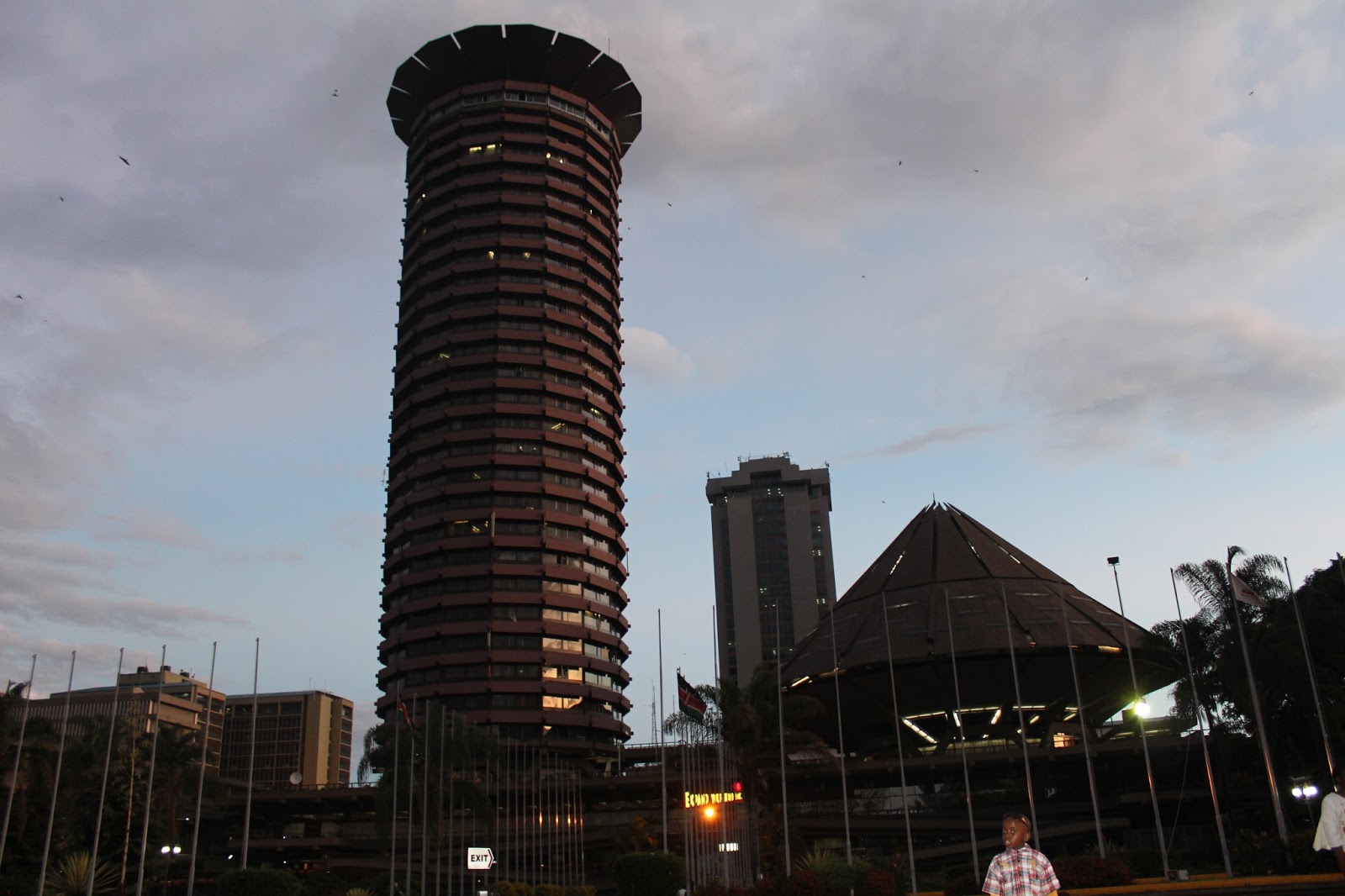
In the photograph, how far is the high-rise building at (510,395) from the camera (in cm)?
11281

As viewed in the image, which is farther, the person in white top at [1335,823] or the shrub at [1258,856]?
the shrub at [1258,856]

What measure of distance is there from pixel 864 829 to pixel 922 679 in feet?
39.3

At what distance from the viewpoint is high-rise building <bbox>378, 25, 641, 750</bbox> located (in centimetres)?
11281

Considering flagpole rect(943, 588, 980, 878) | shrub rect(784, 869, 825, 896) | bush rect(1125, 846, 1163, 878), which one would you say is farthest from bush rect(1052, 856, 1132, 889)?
bush rect(1125, 846, 1163, 878)

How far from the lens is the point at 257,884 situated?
39.8 m

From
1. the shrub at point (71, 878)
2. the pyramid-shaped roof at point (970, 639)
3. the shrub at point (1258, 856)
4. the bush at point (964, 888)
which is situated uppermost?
the pyramid-shaped roof at point (970, 639)

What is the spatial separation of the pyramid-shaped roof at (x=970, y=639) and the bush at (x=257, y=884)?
4414 cm

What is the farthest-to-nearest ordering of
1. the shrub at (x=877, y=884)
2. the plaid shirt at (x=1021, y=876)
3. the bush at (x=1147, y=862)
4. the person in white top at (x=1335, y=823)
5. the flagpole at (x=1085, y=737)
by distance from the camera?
the flagpole at (x=1085, y=737) < the bush at (x=1147, y=862) < the shrub at (x=877, y=884) < the person in white top at (x=1335, y=823) < the plaid shirt at (x=1021, y=876)

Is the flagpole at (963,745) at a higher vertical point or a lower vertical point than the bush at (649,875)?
higher

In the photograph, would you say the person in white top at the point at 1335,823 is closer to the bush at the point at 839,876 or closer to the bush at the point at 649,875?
the bush at the point at 839,876

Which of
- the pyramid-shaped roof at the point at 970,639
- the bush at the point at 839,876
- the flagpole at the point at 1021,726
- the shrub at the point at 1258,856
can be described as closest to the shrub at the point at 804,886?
the bush at the point at 839,876

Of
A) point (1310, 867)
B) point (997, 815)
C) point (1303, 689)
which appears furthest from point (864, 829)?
point (1310, 867)

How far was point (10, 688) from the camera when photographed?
5166 centimetres

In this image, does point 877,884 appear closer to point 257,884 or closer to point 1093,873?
point 1093,873
